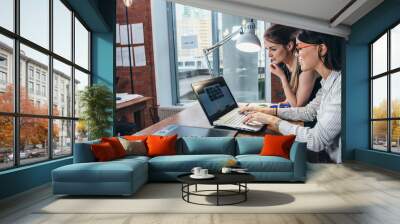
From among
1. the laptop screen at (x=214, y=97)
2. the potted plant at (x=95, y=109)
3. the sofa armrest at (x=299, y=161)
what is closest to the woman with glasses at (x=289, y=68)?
the laptop screen at (x=214, y=97)

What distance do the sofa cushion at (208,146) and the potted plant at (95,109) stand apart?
176cm

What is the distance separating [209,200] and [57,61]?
3.66 meters

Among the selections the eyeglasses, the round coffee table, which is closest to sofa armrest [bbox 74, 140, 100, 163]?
the round coffee table

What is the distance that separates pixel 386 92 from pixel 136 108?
204 inches

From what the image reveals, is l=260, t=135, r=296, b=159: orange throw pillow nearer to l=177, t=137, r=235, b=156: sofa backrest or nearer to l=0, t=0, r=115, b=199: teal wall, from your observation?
l=177, t=137, r=235, b=156: sofa backrest

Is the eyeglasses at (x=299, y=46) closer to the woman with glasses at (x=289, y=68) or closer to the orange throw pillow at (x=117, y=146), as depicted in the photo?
the woman with glasses at (x=289, y=68)

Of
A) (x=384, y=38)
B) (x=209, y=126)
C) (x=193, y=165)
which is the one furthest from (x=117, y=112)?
(x=384, y=38)

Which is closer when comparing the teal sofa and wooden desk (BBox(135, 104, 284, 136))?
the teal sofa

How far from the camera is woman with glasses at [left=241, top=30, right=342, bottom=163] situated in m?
8.06

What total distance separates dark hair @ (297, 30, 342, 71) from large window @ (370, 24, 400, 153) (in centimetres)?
80

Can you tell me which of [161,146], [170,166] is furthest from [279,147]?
[161,146]

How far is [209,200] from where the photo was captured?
4.42 m

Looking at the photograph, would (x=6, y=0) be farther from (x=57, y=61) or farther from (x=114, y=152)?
(x=114, y=152)

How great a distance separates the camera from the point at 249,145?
6398 mm
